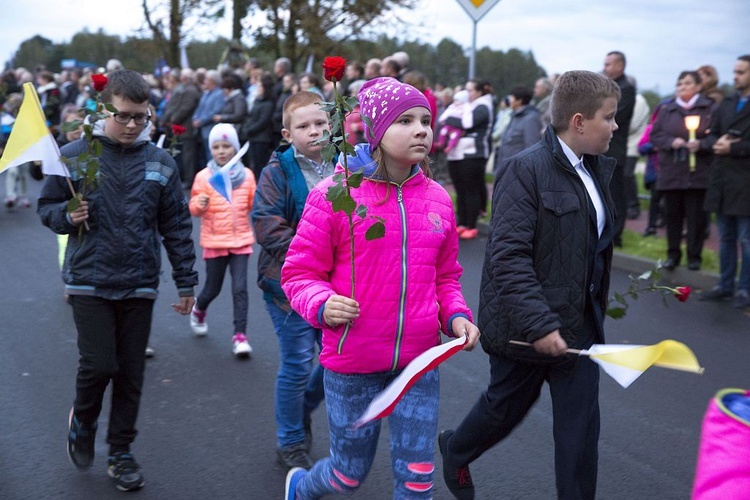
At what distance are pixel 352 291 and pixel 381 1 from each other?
2312 cm

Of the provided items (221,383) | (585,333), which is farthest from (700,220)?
(585,333)

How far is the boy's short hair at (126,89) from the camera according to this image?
4.04m

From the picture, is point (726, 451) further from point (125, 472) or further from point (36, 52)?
point (36, 52)

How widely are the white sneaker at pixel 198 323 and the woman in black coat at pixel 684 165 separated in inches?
183

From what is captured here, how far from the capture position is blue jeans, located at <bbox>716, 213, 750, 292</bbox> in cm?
795

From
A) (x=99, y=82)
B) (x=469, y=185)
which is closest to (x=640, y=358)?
(x=99, y=82)

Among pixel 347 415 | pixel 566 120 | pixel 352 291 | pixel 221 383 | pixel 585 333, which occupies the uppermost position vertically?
pixel 566 120

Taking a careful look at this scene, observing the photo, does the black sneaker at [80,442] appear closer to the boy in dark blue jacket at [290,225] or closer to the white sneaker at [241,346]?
the boy in dark blue jacket at [290,225]

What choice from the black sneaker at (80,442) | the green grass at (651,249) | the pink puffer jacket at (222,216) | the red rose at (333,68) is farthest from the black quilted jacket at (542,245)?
the green grass at (651,249)

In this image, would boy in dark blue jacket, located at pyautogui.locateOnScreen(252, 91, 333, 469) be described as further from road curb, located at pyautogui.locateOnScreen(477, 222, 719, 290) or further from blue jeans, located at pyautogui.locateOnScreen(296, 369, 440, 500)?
road curb, located at pyautogui.locateOnScreen(477, 222, 719, 290)

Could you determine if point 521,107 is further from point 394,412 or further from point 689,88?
point 394,412

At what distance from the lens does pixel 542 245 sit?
11.2 ft

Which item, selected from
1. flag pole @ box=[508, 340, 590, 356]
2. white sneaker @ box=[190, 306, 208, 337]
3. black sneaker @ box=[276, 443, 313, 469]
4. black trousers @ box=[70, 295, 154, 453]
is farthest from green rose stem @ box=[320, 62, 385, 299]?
white sneaker @ box=[190, 306, 208, 337]

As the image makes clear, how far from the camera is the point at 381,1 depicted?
25156mm
